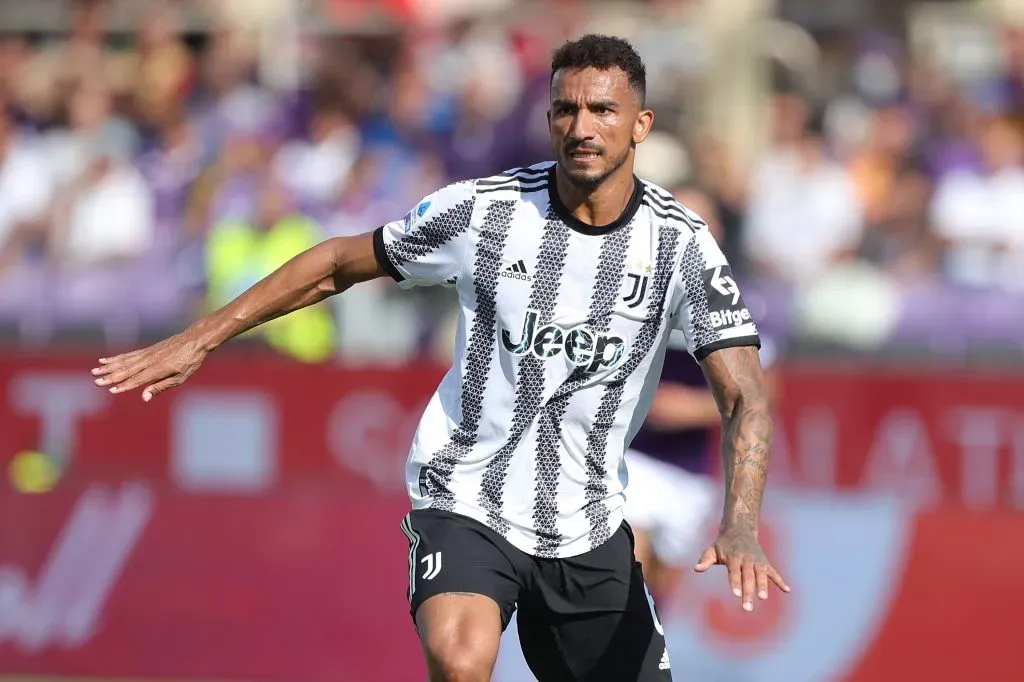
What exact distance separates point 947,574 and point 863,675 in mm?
687

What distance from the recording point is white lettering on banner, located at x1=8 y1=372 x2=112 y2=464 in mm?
11305

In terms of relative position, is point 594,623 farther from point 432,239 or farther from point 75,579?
point 75,579

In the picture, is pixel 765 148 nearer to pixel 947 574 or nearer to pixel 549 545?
pixel 947 574

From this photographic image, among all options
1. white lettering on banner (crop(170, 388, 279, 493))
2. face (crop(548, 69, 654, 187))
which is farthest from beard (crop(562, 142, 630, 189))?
white lettering on banner (crop(170, 388, 279, 493))

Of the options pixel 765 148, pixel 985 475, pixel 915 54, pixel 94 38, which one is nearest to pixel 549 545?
pixel 985 475

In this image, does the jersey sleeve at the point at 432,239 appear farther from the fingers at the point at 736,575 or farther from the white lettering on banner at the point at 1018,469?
the white lettering on banner at the point at 1018,469

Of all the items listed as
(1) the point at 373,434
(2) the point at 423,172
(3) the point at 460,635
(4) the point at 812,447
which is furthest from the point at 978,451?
(3) the point at 460,635

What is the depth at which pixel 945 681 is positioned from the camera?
8.47 meters

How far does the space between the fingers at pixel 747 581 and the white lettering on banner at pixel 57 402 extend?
23.9 ft

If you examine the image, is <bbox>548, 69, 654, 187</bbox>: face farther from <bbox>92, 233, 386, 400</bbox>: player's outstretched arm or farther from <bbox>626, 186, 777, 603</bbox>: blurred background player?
<bbox>626, 186, 777, 603</bbox>: blurred background player

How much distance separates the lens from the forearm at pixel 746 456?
523 cm

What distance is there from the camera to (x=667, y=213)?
18.2 ft

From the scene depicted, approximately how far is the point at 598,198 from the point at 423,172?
6.56 metres

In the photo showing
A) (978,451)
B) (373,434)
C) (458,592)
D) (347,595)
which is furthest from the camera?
(373,434)
